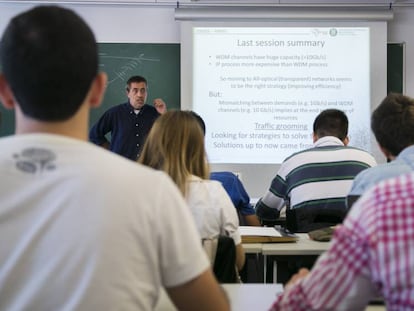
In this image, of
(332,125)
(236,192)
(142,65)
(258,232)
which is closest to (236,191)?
(236,192)

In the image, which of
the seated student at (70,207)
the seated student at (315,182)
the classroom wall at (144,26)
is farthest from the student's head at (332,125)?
the seated student at (70,207)

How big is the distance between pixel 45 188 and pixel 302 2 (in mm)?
4681

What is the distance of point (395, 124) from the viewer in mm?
2184

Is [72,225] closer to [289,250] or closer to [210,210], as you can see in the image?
[210,210]

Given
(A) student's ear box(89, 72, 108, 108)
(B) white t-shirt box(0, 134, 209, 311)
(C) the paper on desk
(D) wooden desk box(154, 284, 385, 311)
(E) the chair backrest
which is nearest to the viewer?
(B) white t-shirt box(0, 134, 209, 311)

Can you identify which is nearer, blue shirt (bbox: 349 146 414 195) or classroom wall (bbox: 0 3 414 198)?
blue shirt (bbox: 349 146 414 195)

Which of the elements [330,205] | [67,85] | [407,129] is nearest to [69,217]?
[67,85]

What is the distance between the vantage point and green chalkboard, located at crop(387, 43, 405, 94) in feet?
16.8

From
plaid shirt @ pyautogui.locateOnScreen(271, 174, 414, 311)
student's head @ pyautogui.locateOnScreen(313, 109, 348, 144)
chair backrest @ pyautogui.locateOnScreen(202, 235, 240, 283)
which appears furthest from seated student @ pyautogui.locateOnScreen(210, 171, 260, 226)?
plaid shirt @ pyautogui.locateOnScreen(271, 174, 414, 311)

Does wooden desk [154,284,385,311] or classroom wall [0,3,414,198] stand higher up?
classroom wall [0,3,414,198]

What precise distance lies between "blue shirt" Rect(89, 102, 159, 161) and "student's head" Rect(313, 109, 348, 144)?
202 cm

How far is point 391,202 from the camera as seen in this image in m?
0.90

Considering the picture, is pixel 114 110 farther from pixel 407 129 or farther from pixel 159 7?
pixel 407 129

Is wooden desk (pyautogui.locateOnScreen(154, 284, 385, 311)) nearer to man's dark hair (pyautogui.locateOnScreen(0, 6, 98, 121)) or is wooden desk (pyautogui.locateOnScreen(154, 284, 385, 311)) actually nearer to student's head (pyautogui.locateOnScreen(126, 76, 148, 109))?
man's dark hair (pyautogui.locateOnScreen(0, 6, 98, 121))
